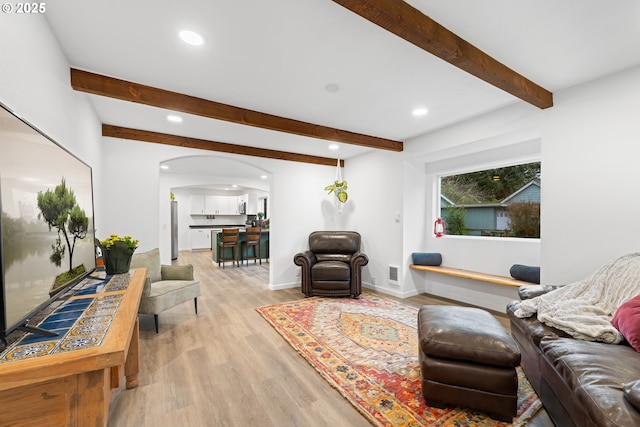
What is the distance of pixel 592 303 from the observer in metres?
2.04

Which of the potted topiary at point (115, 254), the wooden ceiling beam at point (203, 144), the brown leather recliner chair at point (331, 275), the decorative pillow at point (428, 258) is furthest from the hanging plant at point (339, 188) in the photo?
the potted topiary at point (115, 254)

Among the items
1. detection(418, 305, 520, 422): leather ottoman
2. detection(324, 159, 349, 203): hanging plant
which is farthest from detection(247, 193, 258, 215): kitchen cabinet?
detection(418, 305, 520, 422): leather ottoman

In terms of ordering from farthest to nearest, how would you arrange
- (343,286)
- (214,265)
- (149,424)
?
(214,265), (343,286), (149,424)

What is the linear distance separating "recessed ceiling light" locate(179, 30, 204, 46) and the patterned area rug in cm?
272

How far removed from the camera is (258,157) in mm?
4836

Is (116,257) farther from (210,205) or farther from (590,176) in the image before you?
(210,205)

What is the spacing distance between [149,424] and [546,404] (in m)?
2.55

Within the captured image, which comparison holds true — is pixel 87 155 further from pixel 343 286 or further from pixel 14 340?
pixel 343 286

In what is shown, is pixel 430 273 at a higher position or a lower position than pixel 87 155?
lower

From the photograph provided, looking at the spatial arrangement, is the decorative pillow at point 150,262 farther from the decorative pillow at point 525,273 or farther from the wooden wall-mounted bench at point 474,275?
the decorative pillow at point 525,273

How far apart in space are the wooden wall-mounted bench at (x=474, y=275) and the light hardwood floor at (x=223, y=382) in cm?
50

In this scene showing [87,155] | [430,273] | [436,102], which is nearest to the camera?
[87,155]

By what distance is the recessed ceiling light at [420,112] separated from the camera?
3.17 meters

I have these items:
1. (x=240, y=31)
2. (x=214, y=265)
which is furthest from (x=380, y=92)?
(x=214, y=265)
